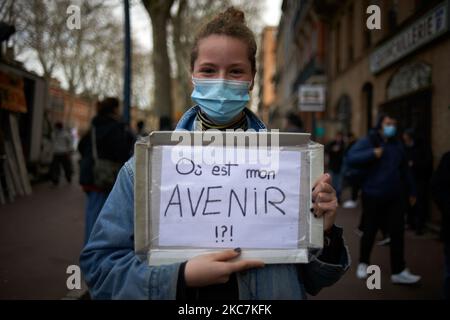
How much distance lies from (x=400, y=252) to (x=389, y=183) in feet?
2.69

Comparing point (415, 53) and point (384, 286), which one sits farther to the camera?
point (415, 53)

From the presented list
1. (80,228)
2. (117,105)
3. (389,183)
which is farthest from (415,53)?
(80,228)

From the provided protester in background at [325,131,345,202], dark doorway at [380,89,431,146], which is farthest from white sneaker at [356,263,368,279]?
protester in background at [325,131,345,202]

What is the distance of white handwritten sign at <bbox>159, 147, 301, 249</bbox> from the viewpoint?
137 cm

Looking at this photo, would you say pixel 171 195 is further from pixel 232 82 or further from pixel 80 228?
pixel 80 228

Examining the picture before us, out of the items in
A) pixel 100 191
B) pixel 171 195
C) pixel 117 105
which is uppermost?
pixel 117 105

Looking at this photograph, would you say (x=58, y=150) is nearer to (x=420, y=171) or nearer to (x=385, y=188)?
(x=420, y=171)

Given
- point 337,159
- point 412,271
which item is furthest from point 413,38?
point 412,271

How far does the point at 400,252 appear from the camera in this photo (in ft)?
15.9

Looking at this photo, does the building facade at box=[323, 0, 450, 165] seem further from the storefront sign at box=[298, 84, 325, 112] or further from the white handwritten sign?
the white handwritten sign

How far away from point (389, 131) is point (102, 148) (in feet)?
11.3

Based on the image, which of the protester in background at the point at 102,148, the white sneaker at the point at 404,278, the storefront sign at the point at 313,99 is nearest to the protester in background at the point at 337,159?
the storefront sign at the point at 313,99

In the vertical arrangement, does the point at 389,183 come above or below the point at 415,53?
below

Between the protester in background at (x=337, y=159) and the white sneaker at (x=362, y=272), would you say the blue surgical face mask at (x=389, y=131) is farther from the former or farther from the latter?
the protester in background at (x=337, y=159)
